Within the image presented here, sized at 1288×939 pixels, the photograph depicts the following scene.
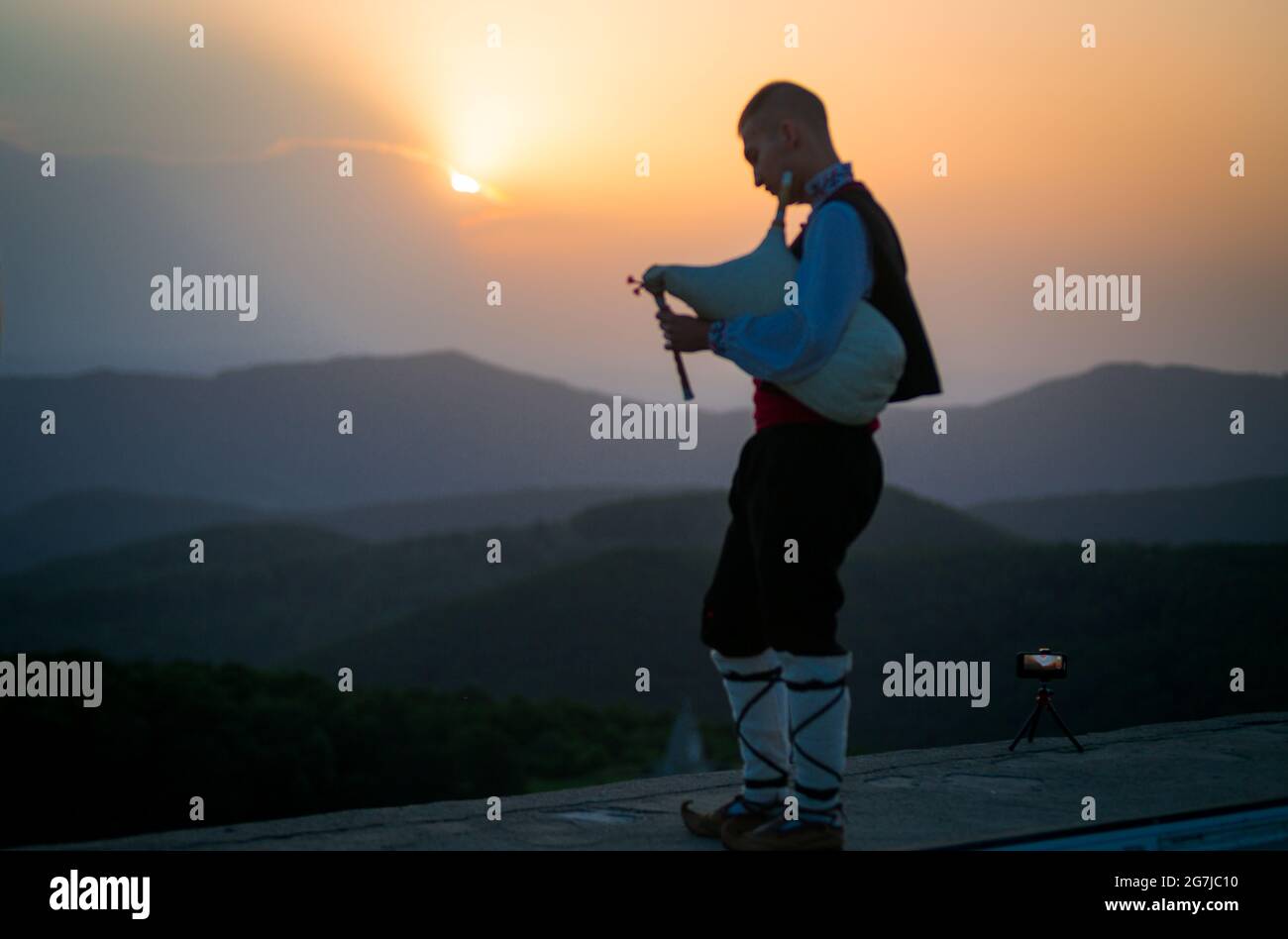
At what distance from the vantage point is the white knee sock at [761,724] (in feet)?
13.0

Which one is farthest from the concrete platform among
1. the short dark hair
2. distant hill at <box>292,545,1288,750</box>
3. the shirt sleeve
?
distant hill at <box>292,545,1288,750</box>

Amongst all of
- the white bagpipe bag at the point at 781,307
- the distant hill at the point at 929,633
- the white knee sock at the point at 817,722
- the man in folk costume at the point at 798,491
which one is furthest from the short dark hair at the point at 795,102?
the distant hill at the point at 929,633

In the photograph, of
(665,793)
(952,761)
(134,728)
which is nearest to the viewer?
(665,793)

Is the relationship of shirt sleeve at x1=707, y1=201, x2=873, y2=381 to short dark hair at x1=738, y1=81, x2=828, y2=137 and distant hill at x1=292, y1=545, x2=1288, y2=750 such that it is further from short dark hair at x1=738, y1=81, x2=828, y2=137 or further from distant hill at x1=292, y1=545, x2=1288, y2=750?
distant hill at x1=292, y1=545, x2=1288, y2=750

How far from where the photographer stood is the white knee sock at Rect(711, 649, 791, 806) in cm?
397

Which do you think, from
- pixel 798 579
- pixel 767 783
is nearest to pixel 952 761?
pixel 767 783

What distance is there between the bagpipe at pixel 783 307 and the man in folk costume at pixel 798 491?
0.12 feet

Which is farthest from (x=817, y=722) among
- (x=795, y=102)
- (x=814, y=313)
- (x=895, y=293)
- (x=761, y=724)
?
(x=795, y=102)

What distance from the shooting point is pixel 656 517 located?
36781 mm

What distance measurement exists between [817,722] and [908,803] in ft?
3.58

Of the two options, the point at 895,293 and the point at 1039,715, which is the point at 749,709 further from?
the point at 1039,715
